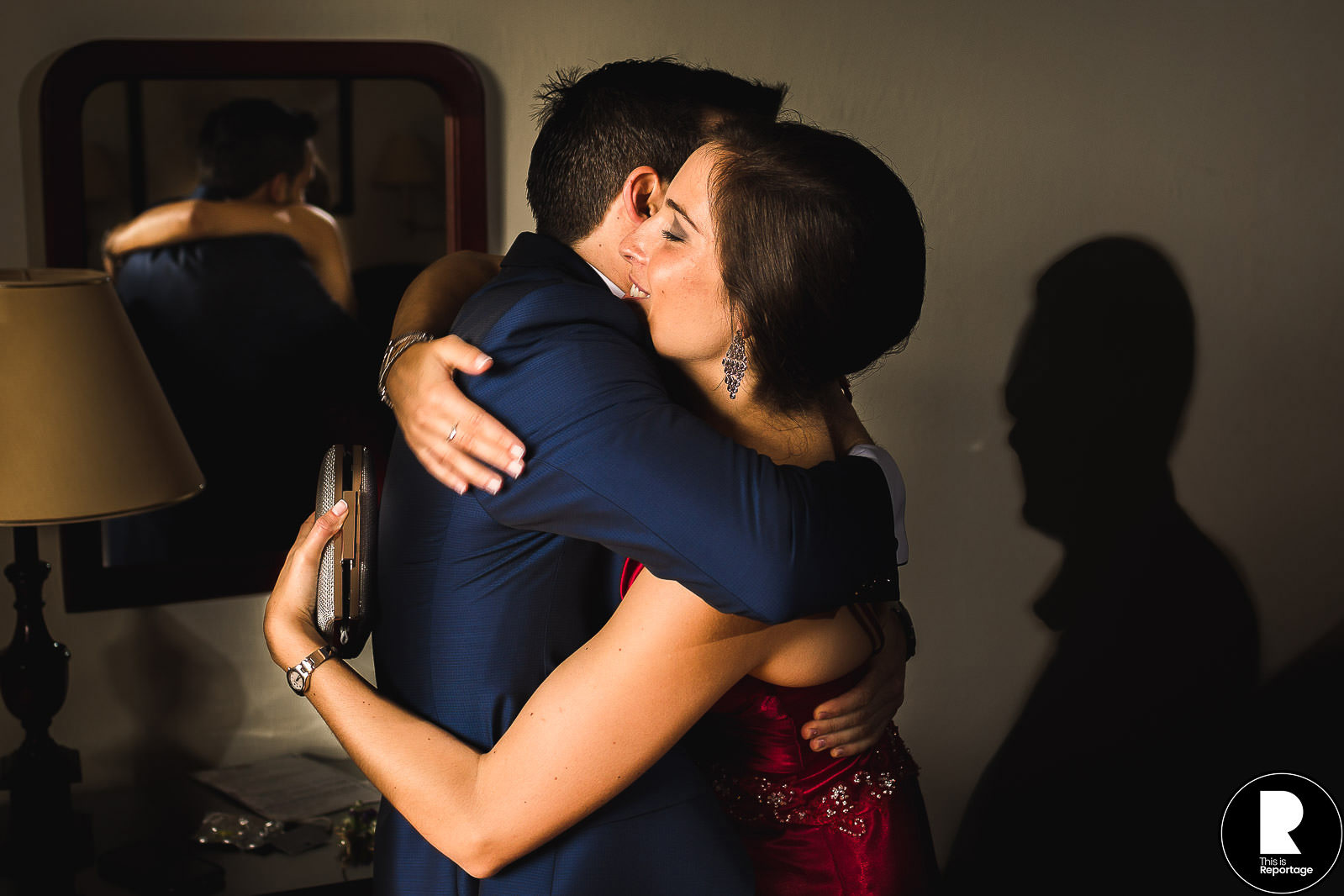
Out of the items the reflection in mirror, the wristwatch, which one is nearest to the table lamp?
the reflection in mirror

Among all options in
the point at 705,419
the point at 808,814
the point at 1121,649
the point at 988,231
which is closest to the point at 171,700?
the point at 808,814

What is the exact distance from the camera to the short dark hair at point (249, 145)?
6.63 ft

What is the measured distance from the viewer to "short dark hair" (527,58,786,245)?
147 centimetres

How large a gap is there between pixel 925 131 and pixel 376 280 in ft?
4.06

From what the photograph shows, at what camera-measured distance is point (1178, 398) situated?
2877mm

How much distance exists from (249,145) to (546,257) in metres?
0.96

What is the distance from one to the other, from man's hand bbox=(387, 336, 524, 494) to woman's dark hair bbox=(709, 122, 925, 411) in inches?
11.2

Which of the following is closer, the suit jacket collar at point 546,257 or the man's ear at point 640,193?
the suit jacket collar at point 546,257

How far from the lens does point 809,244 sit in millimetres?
1155

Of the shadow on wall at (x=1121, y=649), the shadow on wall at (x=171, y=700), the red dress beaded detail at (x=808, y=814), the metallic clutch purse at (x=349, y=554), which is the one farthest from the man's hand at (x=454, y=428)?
the shadow on wall at (x=1121, y=649)

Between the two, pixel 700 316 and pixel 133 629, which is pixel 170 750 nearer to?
pixel 133 629

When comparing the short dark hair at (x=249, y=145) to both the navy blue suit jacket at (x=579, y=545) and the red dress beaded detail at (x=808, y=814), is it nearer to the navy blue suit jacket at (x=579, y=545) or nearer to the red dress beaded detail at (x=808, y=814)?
the navy blue suit jacket at (x=579, y=545)

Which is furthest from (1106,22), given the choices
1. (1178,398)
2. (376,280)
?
(376,280)

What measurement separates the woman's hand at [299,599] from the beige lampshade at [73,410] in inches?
20.1
